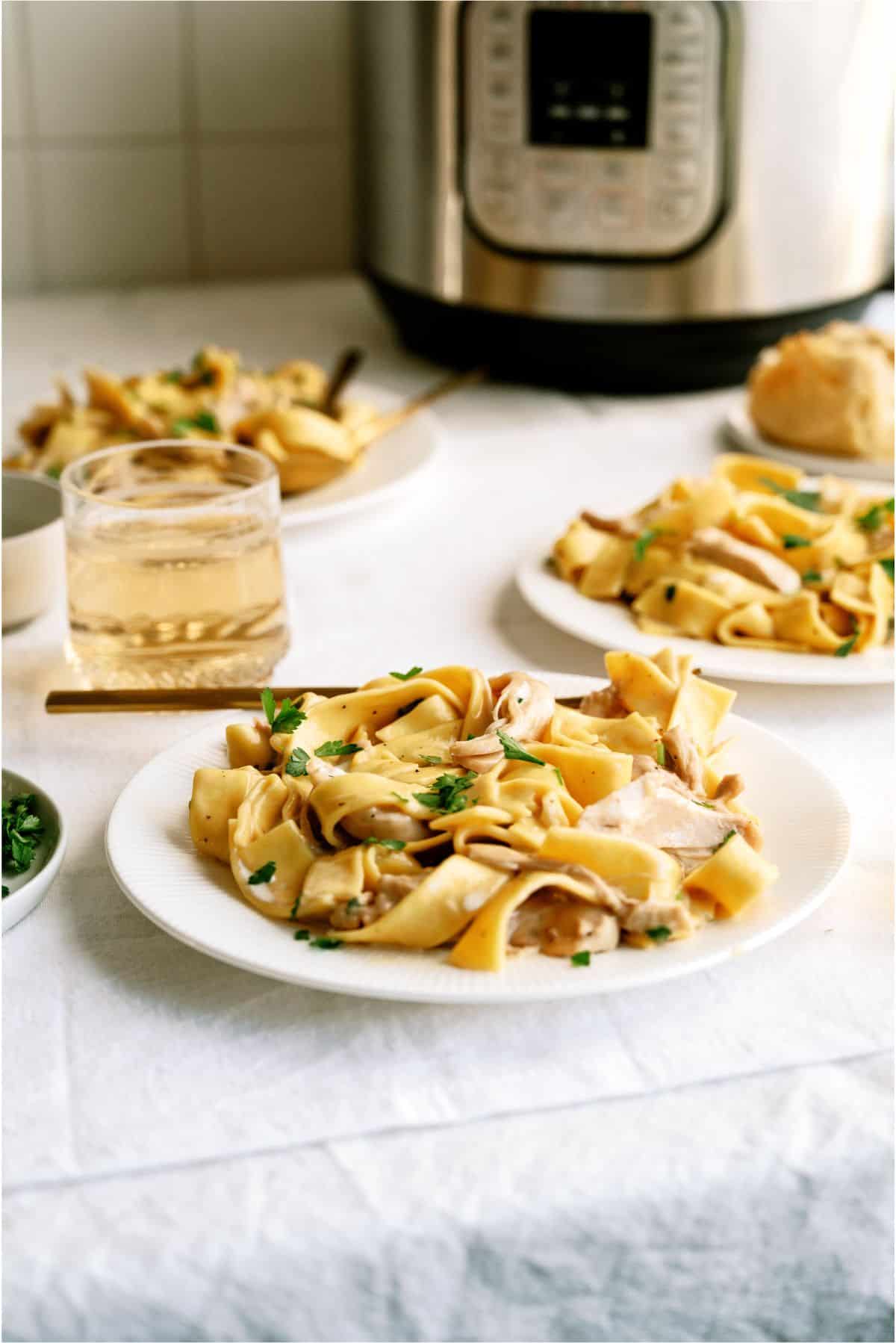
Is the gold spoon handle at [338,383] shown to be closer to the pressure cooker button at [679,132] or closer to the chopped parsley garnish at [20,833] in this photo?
the pressure cooker button at [679,132]

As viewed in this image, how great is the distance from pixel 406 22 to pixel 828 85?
0.42 meters

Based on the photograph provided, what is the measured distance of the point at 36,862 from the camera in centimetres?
76

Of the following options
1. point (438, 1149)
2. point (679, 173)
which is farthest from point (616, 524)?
point (438, 1149)

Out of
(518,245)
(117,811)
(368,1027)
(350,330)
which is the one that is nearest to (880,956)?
(368,1027)

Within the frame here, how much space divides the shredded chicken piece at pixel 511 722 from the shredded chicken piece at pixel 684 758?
0.07m

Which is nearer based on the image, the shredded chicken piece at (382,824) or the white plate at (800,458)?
the shredded chicken piece at (382,824)

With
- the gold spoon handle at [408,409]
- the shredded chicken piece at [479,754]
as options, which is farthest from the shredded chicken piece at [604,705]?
the gold spoon handle at [408,409]

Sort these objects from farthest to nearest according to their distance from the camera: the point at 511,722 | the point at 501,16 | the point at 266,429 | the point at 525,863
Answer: the point at 501,16
the point at 266,429
the point at 511,722
the point at 525,863

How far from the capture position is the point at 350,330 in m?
1.91

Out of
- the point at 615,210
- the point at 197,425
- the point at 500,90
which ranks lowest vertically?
the point at 197,425

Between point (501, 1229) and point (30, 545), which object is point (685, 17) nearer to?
point (30, 545)

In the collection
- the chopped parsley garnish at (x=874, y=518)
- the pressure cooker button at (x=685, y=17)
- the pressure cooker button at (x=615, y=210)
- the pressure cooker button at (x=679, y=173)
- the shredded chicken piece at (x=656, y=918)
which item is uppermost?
the pressure cooker button at (x=685, y=17)

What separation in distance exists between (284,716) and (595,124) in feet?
2.89

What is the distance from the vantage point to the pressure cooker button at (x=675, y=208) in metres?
1.45
